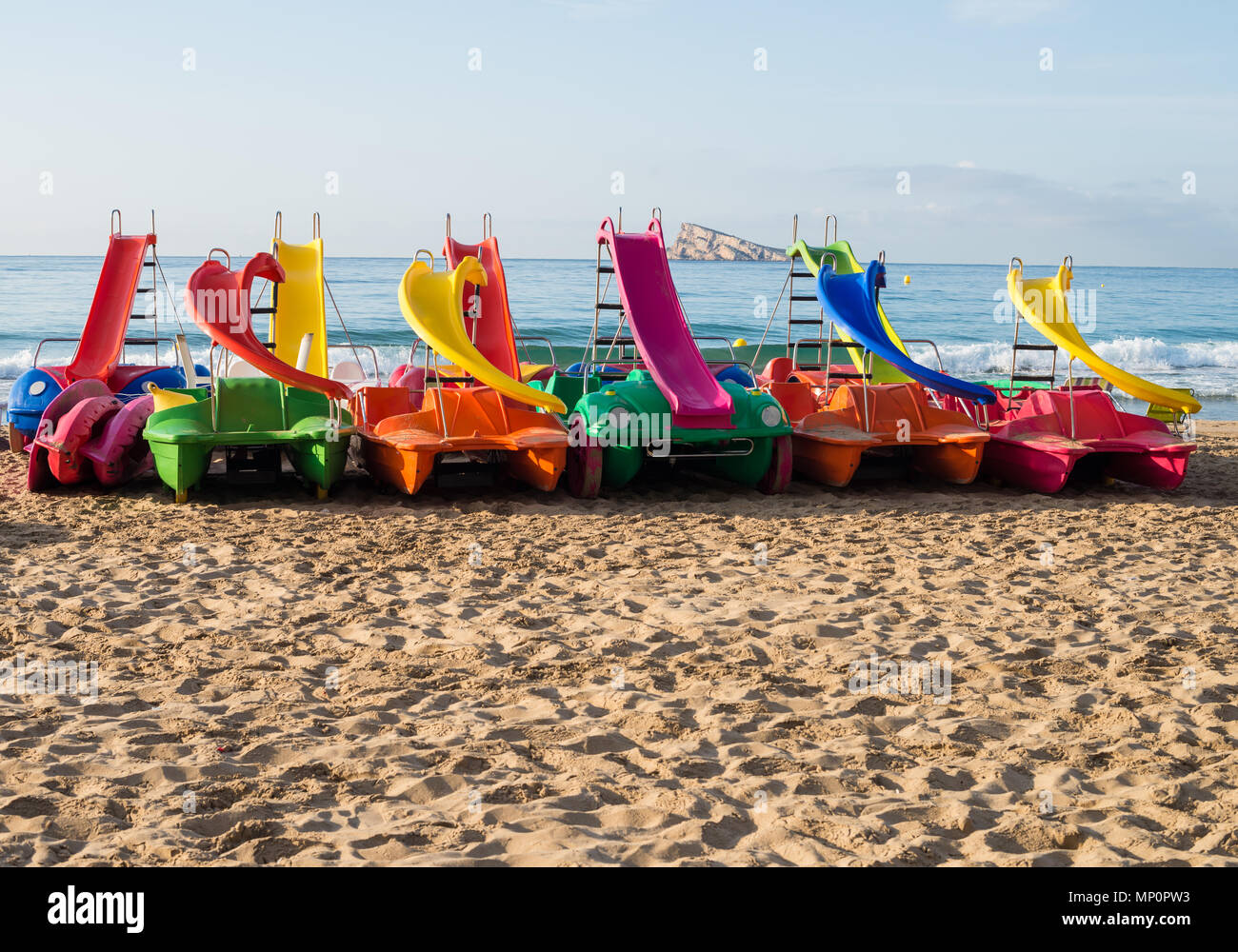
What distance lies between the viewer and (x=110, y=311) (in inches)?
459

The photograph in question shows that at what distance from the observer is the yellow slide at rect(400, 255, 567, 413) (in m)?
8.52

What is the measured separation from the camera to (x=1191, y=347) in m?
32.7

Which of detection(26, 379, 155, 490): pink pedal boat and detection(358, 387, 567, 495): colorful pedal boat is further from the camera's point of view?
detection(26, 379, 155, 490): pink pedal boat

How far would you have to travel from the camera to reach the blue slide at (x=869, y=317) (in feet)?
29.5

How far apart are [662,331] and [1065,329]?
358 centimetres

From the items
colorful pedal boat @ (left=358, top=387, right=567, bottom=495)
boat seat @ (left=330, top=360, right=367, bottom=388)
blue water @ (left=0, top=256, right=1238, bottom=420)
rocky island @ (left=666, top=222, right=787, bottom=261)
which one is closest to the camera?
colorful pedal boat @ (left=358, top=387, right=567, bottom=495)

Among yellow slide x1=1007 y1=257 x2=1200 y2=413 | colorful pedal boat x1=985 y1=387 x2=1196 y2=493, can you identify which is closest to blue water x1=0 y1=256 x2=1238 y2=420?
yellow slide x1=1007 y1=257 x2=1200 y2=413

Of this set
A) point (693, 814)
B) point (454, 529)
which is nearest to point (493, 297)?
point (454, 529)

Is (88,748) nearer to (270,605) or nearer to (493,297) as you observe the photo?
(270,605)

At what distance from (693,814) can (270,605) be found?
315 centimetres

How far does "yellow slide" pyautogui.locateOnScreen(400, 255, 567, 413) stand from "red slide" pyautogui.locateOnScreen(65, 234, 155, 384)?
13.0 feet

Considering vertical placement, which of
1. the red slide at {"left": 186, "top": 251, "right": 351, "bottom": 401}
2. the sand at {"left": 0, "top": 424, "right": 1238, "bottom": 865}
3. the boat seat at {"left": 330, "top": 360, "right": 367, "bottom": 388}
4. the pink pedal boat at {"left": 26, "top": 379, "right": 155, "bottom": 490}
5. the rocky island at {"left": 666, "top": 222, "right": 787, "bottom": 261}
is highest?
the rocky island at {"left": 666, "top": 222, "right": 787, "bottom": 261}

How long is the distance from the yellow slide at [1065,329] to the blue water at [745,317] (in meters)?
0.30

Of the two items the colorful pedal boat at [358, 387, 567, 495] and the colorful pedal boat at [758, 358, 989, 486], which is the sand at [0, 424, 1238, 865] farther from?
the colorful pedal boat at [758, 358, 989, 486]
